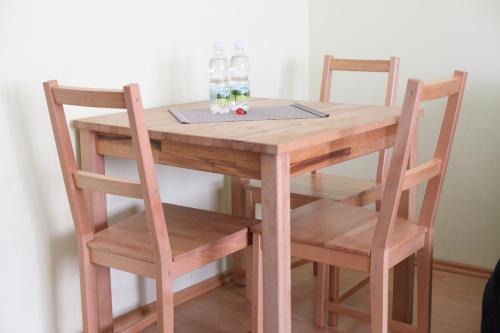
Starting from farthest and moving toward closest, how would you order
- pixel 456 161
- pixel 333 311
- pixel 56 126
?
pixel 456 161 → pixel 333 311 → pixel 56 126

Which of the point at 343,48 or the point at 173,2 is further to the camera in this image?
the point at 343,48

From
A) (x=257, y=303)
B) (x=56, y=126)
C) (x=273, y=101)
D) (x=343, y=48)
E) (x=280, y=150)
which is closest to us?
(x=280, y=150)

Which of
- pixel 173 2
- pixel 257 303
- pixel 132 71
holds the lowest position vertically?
pixel 257 303

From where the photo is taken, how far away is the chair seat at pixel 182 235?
6.33 feet

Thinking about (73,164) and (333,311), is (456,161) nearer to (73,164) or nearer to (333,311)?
(333,311)

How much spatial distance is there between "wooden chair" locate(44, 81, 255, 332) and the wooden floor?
39 cm

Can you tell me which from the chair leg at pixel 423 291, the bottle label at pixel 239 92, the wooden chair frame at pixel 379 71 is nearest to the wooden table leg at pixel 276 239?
the chair leg at pixel 423 291

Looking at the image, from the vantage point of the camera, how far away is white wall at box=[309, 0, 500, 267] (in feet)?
8.96

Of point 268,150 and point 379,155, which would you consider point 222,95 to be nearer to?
point 268,150

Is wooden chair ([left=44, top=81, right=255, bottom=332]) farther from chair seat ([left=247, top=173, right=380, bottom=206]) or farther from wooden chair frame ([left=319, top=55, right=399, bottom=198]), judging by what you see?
wooden chair frame ([left=319, top=55, right=399, bottom=198])

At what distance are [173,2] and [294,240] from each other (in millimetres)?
1056

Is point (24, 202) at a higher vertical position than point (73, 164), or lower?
lower

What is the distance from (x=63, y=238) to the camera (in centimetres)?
226

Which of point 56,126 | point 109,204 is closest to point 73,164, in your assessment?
point 56,126
